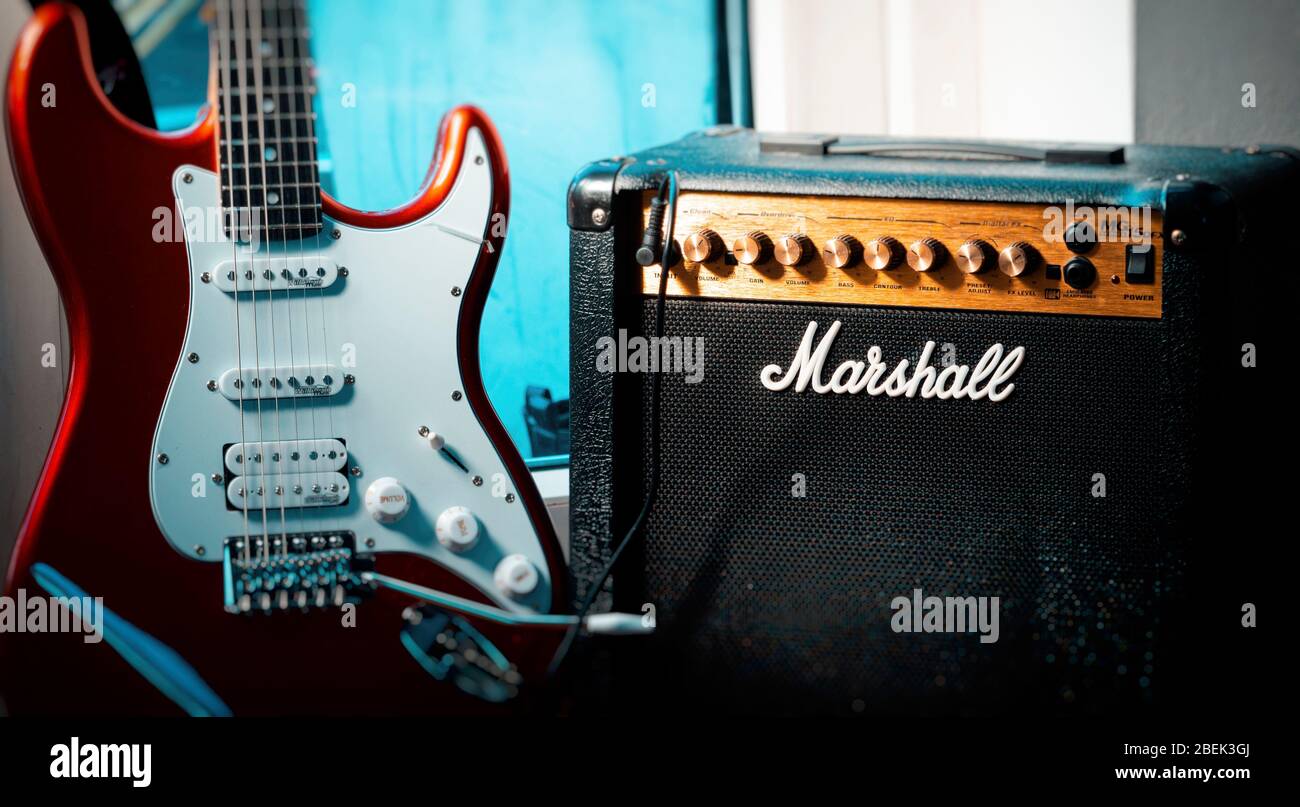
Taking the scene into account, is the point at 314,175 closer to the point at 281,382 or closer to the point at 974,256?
the point at 281,382

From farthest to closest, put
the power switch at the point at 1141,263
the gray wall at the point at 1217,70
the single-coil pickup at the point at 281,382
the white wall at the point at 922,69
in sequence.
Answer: the white wall at the point at 922,69, the gray wall at the point at 1217,70, the single-coil pickup at the point at 281,382, the power switch at the point at 1141,263

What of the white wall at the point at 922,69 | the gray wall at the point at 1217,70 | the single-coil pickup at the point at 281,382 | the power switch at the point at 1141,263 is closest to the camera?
the power switch at the point at 1141,263

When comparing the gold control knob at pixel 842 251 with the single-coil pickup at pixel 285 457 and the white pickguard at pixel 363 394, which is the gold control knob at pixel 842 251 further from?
the single-coil pickup at pixel 285 457

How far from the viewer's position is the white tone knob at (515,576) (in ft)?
3.79

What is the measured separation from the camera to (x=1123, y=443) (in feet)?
3.38

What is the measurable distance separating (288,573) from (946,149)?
0.78 meters

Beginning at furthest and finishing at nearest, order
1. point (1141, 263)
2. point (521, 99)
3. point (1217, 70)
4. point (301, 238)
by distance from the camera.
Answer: point (521, 99), point (1217, 70), point (301, 238), point (1141, 263)

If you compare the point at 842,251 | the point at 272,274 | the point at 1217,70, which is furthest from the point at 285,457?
the point at 1217,70

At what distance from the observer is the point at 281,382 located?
43.9 inches

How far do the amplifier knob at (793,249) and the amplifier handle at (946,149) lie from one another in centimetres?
15

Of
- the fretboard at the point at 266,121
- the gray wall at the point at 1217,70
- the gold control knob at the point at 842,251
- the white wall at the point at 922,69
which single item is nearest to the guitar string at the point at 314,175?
the fretboard at the point at 266,121

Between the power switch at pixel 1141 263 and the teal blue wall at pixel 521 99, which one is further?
the teal blue wall at pixel 521 99
